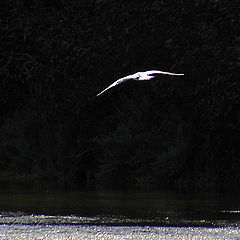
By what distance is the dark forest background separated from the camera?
34.3 metres

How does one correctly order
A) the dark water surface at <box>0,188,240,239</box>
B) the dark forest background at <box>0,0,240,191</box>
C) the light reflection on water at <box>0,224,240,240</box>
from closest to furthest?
the light reflection on water at <box>0,224,240,240</box>
the dark water surface at <box>0,188,240,239</box>
the dark forest background at <box>0,0,240,191</box>

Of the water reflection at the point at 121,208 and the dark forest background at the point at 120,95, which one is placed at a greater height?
the dark forest background at the point at 120,95

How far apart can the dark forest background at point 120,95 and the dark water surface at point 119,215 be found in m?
4.21

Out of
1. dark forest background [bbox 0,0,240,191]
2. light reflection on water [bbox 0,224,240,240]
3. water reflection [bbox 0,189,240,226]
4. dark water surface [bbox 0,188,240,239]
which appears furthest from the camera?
dark forest background [bbox 0,0,240,191]

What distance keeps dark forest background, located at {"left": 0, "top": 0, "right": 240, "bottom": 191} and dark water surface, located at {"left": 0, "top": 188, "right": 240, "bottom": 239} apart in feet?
13.8

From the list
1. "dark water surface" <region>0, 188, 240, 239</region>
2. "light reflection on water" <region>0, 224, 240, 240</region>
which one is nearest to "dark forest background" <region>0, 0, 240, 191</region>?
"dark water surface" <region>0, 188, 240, 239</region>

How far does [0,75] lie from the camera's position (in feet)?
131

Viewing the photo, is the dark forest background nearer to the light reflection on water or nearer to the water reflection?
the water reflection

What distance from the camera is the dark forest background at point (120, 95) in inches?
1351

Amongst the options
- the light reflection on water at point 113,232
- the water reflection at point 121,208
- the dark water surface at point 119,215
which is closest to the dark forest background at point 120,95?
the water reflection at point 121,208

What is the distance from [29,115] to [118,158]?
5298mm

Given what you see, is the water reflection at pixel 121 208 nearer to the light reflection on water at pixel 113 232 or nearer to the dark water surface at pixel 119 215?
the dark water surface at pixel 119 215

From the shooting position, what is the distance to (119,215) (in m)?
23.9

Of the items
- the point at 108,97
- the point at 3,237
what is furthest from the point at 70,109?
the point at 3,237
